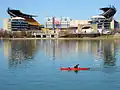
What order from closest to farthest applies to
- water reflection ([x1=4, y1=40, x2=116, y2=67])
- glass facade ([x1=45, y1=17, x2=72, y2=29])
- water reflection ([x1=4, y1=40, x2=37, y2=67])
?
water reflection ([x1=4, y1=40, x2=37, y2=67]) < water reflection ([x1=4, y1=40, x2=116, y2=67]) < glass facade ([x1=45, y1=17, x2=72, y2=29])

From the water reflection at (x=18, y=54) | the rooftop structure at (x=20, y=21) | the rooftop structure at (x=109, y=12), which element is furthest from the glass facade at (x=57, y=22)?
the water reflection at (x=18, y=54)

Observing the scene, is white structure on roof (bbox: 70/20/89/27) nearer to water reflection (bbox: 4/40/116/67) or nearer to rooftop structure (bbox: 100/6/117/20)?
rooftop structure (bbox: 100/6/117/20)

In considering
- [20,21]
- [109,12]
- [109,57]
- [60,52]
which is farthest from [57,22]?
[109,57]

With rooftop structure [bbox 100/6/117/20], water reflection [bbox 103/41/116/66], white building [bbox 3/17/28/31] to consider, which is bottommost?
water reflection [bbox 103/41/116/66]

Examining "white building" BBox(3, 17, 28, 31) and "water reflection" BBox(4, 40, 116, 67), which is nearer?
"water reflection" BBox(4, 40, 116, 67)

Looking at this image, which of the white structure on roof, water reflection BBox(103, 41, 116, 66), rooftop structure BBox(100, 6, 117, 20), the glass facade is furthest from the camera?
Result: the glass facade

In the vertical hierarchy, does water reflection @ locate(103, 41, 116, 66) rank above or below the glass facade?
below

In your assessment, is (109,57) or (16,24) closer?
(109,57)

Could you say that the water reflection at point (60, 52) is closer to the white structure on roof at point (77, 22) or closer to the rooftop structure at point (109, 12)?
the rooftop structure at point (109, 12)

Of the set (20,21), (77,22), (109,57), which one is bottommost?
(109,57)

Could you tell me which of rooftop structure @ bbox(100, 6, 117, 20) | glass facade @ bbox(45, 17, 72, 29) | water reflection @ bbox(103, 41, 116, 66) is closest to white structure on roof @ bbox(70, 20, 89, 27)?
glass facade @ bbox(45, 17, 72, 29)

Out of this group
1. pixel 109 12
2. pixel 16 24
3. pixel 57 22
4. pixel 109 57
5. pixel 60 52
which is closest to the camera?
pixel 109 57

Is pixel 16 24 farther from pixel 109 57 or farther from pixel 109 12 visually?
pixel 109 57

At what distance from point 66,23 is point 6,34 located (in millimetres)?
41890
